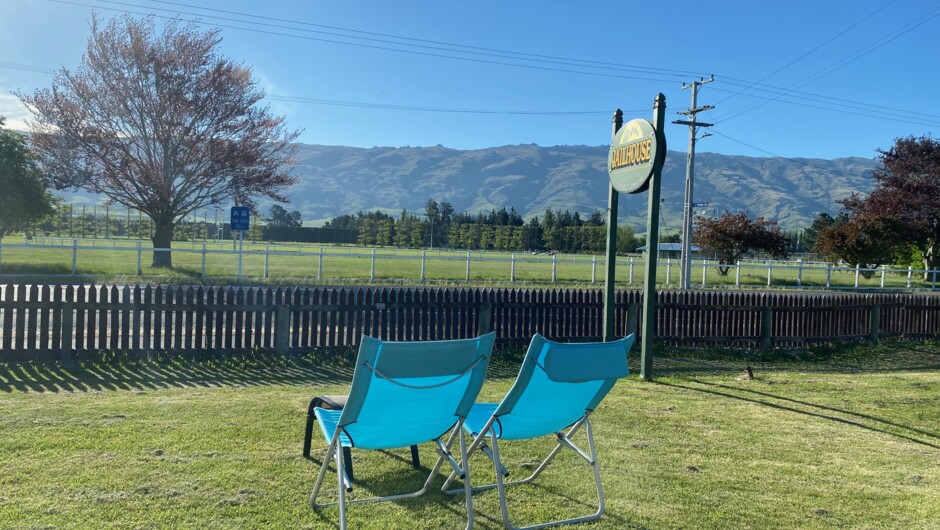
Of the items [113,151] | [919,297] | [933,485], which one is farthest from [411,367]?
[113,151]

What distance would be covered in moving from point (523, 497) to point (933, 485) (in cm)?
295

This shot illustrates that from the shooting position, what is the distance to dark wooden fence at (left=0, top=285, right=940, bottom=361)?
8.65 meters

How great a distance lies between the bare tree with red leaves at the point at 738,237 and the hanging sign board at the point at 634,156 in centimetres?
2751

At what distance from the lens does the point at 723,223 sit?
1393 inches

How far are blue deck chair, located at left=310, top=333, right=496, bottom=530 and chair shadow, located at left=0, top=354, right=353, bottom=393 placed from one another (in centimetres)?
447

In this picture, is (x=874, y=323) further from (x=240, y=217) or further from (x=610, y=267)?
(x=240, y=217)

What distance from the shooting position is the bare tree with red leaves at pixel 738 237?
34.9 m

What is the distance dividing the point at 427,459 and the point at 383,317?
5.43m

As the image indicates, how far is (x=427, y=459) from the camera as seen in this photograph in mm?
5129

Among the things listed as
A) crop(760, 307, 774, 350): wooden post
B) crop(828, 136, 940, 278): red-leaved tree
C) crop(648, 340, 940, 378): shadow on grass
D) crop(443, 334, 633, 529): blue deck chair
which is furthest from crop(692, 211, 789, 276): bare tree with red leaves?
crop(443, 334, 633, 529): blue deck chair

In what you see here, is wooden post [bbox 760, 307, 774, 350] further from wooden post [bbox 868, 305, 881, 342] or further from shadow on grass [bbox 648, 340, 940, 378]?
wooden post [bbox 868, 305, 881, 342]

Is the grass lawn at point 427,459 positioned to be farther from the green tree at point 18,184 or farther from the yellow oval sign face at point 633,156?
the green tree at point 18,184

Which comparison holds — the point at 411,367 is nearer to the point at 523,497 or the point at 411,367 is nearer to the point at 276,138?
the point at 523,497

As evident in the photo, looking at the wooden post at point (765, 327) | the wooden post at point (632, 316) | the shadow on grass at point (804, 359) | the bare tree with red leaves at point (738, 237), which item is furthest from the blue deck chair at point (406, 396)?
the bare tree with red leaves at point (738, 237)
